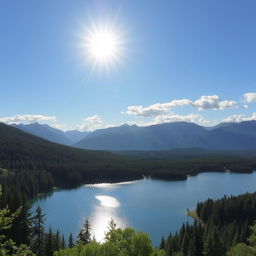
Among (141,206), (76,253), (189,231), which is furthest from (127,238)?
(141,206)

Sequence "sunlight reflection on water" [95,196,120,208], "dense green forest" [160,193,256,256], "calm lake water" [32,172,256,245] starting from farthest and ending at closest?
"sunlight reflection on water" [95,196,120,208]
"calm lake water" [32,172,256,245]
"dense green forest" [160,193,256,256]

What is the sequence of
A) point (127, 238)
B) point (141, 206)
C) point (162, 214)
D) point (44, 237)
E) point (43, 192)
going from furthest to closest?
point (43, 192) < point (141, 206) < point (162, 214) < point (44, 237) < point (127, 238)

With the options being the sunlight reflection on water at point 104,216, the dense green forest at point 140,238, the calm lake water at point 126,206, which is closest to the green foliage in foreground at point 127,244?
the dense green forest at point 140,238

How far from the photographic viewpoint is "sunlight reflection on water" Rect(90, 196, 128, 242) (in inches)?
3923

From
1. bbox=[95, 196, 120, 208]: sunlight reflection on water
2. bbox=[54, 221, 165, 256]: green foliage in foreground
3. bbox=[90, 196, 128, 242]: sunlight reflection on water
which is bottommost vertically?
bbox=[90, 196, 128, 242]: sunlight reflection on water

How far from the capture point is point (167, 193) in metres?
176

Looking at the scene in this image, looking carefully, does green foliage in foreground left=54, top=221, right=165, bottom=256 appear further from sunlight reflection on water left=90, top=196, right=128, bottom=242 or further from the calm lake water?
the calm lake water

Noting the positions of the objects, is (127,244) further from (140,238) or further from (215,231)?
(215,231)

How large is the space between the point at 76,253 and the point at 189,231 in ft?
204

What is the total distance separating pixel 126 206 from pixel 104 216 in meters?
22.0

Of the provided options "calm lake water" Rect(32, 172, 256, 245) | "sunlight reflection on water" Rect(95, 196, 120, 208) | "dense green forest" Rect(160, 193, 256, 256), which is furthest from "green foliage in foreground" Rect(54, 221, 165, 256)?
"sunlight reflection on water" Rect(95, 196, 120, 208)

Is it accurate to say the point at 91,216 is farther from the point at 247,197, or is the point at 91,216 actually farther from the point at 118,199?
the point at 247,197

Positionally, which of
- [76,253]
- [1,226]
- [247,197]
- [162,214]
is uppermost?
[1,226]

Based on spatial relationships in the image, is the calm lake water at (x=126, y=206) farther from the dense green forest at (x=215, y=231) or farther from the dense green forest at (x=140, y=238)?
the dense green forest at (x=140, y=238)
